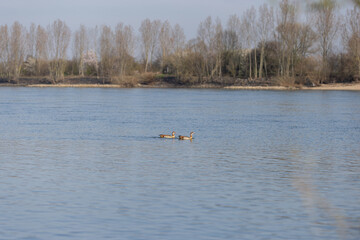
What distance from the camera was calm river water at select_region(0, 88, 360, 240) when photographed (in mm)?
8547

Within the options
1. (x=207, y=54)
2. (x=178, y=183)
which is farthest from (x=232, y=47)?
(x=178, y=183)

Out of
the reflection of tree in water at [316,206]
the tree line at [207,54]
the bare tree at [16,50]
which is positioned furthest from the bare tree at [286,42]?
the reflection of tree in water at [316,206]

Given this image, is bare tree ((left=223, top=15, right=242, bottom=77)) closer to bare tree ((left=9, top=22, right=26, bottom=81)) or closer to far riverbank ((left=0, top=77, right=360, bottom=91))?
far riverbank ((left=0, top=77, right=360, bottom=91))

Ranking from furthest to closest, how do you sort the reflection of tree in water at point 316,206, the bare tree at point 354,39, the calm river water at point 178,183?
the bare tree at point 354,39, the reflection of tree in water at point 316,206, the calm river water at point 178,183

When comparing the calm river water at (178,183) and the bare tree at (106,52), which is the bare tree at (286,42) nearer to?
the bare tree at (106,52)

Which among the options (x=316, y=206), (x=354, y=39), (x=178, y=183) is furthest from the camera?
(x=354, y=39)

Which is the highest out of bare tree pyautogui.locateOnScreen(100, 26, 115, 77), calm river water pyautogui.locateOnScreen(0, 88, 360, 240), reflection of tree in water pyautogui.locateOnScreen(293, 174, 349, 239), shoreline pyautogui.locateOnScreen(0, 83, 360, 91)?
bare tree pyautogui.locateOnScreen(100, 26, 115, 77)

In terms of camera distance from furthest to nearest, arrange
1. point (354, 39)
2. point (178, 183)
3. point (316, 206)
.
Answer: point (354, 39) → point (178, 183) → point (316, 206)

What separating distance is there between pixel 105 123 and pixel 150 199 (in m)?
15.9

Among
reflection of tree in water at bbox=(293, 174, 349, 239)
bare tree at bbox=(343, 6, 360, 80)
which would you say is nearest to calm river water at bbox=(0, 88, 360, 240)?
reflection of tree in water at bbox=(293, 174, 349, 239)

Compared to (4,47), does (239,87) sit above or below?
below

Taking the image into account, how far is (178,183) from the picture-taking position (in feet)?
39.3

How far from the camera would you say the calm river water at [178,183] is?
28.0ft

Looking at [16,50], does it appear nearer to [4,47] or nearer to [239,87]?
[4,47]
